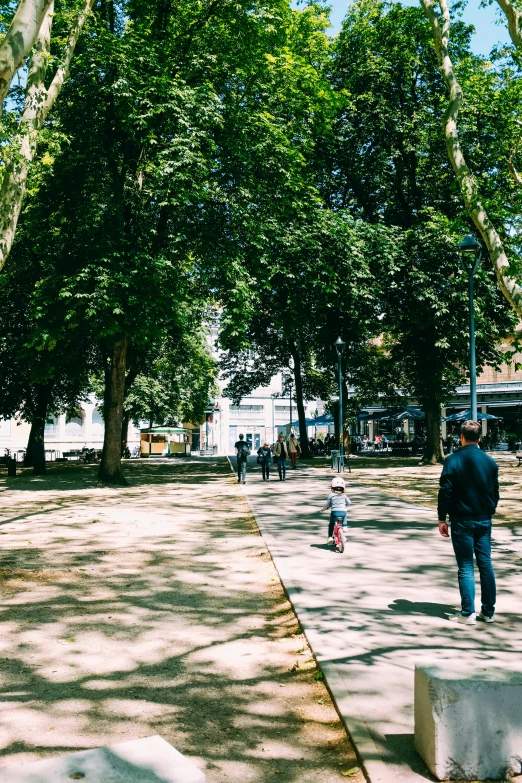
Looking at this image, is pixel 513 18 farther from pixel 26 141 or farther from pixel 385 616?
pixel 385 616

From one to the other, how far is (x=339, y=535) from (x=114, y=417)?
13427 millimetres

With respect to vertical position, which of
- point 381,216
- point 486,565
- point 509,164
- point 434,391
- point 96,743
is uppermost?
point 381,216

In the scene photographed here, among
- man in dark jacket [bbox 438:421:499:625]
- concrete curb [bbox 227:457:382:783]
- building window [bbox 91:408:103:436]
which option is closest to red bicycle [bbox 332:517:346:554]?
concrete curb [bbox 227:457:382:783]

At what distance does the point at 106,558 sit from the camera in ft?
32.6

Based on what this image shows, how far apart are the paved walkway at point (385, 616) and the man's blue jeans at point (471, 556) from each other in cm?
25

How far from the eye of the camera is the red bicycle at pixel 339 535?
994 centimetres

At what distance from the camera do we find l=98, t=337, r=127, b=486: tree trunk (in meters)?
22.0

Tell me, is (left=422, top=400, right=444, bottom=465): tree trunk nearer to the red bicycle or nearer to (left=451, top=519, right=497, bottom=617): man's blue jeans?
the red bicycle

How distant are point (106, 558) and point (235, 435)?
2846 inches

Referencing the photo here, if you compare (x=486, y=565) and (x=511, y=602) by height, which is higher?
(x=486, y=565)

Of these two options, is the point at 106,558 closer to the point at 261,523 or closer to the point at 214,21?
the point at 261,523

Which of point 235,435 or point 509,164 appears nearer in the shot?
point 509,164

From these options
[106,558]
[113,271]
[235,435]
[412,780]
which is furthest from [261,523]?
[235,435]

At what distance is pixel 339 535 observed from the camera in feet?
32.7
